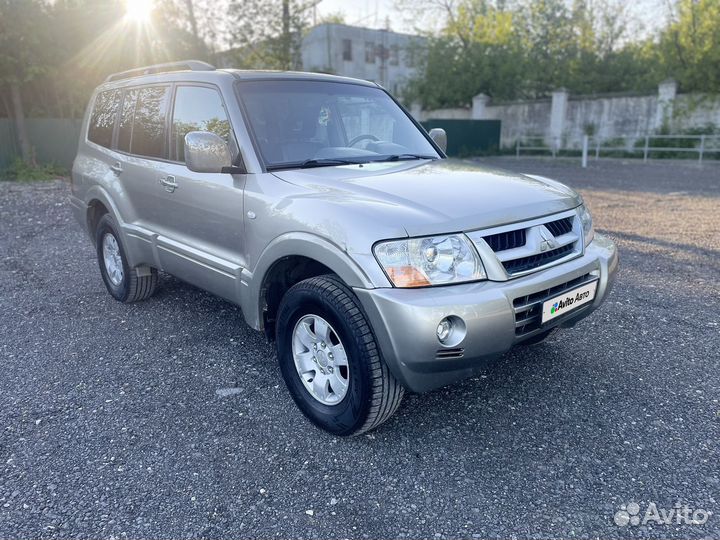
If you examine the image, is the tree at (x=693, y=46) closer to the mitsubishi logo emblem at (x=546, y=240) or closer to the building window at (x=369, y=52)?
the mitsubishi logo emblem at (x=546, y=240)

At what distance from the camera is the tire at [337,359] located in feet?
8.50

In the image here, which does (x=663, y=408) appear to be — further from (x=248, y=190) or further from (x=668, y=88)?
(x=668, y=88)

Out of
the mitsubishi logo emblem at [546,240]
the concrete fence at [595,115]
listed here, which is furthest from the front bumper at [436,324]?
the concrete fence at [595,115]

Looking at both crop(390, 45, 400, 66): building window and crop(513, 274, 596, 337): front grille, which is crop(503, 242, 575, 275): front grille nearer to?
crop(513, 274, 596, 337): front grille

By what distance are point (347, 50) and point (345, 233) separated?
41.3 meters

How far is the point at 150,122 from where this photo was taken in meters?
4.25

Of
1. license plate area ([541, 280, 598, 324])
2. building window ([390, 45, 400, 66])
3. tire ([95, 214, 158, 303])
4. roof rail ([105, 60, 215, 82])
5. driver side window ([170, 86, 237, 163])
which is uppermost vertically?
building window ([390, 45, 400, 66])

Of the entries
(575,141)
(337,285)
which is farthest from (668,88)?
(337,285)

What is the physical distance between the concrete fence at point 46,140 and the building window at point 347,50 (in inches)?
1093

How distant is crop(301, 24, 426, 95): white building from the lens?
39.4 metres

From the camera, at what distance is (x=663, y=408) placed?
3.17 m

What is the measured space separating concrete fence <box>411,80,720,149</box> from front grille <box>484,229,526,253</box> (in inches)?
837

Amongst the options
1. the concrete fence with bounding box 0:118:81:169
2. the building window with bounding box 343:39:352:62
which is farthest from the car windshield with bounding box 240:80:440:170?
the building window with bounding box 343:39:352:62

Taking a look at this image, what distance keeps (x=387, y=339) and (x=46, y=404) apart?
7.33ft
